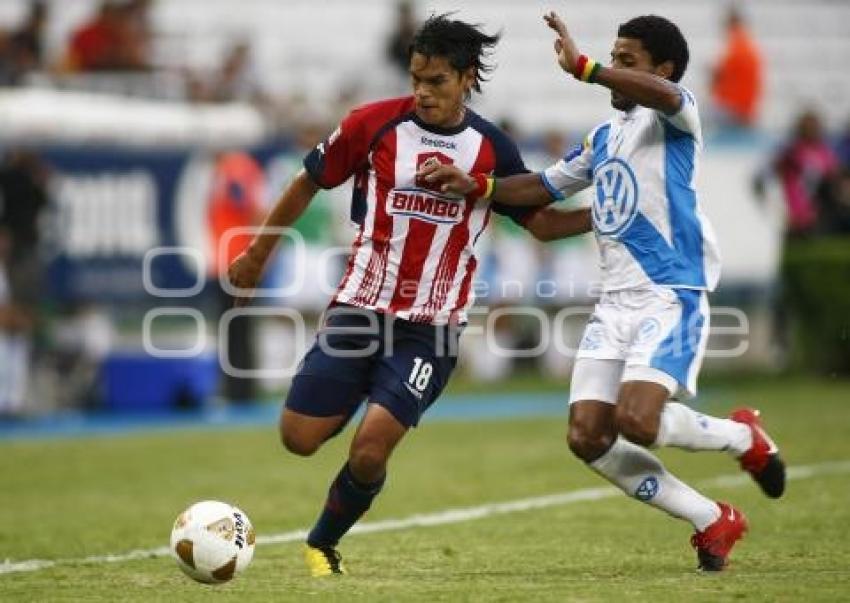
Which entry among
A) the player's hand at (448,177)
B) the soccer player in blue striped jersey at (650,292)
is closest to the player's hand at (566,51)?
the soccer player in blue striped jersey at (650,292)

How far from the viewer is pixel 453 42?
27.3 feet

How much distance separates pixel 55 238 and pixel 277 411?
2.97 m

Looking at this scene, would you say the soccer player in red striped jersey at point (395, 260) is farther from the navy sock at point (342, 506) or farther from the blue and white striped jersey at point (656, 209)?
the blue and white striped jersey at point (656, 209)

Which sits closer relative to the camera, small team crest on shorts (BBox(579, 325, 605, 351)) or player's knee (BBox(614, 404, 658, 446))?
player's knee (BBox(614, 404, 658, 446))

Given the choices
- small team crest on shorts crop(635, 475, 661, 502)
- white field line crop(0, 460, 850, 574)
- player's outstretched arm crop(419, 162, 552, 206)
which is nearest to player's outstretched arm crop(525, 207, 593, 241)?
player's outstretched arm crop(419, 162, 552, 206)

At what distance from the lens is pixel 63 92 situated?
19.5 m

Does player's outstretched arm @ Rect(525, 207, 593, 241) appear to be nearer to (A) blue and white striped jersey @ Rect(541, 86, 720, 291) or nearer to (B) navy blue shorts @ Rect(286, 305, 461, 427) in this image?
(A) blue and white striped jersey @ Rect(541, 86, 720, 291)

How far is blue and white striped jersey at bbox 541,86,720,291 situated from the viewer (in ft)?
26.6

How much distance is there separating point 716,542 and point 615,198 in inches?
62.0

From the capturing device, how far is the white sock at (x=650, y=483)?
26.8 ft

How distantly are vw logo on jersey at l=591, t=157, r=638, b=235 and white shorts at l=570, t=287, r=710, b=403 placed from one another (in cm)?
30

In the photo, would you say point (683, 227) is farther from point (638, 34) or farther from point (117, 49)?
point (117, 49)

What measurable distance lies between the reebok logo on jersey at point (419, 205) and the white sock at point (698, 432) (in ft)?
4.46

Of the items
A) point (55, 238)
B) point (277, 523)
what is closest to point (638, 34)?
point (277, 523)
